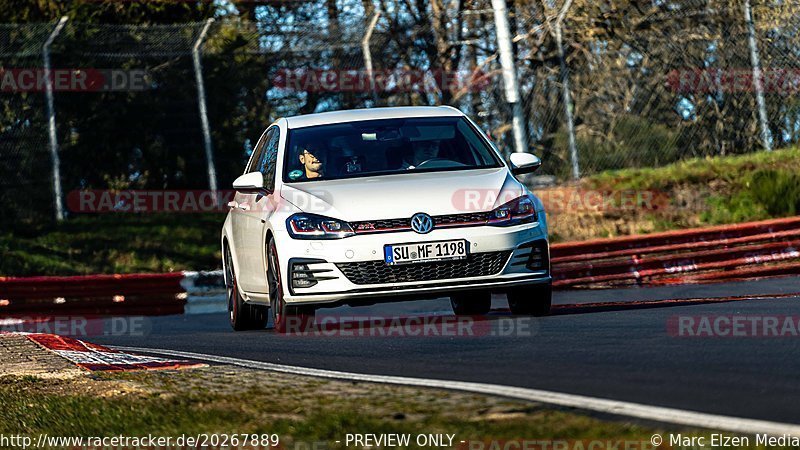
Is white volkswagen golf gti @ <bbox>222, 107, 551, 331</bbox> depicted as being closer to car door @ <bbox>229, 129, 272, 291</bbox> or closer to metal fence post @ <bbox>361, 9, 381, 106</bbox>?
car door @ <bbox>229, 129, 272, 291</bbox>

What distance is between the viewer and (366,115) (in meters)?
11.7

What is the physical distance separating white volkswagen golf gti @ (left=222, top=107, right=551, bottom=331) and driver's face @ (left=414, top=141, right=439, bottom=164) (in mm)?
11

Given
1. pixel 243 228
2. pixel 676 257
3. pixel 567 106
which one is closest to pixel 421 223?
pixel 243 228

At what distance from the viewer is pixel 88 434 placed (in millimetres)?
6312

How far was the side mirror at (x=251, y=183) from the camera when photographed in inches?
432

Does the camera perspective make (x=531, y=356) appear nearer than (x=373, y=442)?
No

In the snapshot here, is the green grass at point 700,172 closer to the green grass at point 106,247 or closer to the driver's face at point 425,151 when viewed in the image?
the green grass at point 106,247

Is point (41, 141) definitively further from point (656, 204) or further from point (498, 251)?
point (498, 251)

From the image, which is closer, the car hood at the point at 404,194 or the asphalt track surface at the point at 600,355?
the asphalt track surface at the point at 600,355

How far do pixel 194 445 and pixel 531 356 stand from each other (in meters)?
2.88

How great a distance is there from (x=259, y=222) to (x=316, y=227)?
0.99 metres

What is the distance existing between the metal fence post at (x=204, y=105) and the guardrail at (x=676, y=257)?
6.68 m

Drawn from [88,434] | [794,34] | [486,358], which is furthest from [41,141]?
[88,434]

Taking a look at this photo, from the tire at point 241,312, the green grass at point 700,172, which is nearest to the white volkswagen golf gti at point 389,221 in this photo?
the tire at point 241,312
